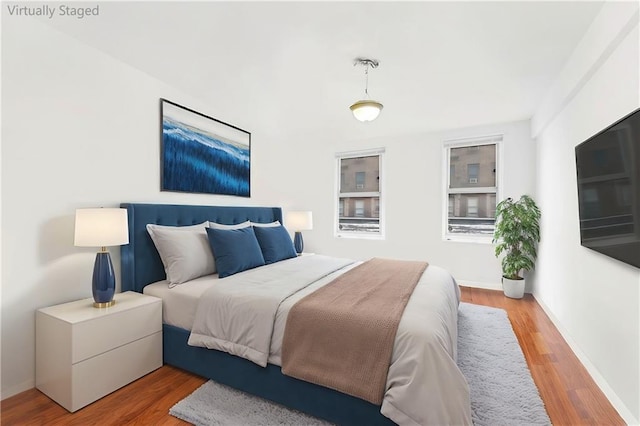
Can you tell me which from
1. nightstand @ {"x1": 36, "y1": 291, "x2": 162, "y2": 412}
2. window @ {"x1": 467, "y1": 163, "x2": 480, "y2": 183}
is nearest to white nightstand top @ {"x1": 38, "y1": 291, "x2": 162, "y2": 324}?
nightstand @ {"x1": 36, "y1": 291, "x2": 162, "y2": 412}

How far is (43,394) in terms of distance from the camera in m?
1.89

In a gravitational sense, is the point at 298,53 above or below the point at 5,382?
above

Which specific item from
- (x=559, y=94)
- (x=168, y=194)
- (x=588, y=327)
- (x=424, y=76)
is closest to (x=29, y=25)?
(x=168, y=194)

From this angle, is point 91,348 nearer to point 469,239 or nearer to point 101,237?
point 101,237

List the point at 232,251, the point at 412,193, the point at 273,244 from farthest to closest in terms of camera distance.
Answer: the point at 412,193 → the point at 273,244 → the point at 232,251

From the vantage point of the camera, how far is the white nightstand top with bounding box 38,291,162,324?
1.82m

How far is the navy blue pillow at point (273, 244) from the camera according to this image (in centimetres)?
315

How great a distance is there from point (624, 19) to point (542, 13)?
441 mm

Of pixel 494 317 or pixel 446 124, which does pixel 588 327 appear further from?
pixel 446 124

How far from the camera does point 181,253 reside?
2.45m

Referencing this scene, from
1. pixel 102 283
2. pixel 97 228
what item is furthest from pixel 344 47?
pixel 102 283

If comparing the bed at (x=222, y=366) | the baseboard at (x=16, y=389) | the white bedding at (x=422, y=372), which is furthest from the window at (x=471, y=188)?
the baseboard at (x=16, y=389)

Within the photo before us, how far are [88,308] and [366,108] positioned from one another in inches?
101

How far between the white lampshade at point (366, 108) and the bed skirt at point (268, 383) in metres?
2.08
